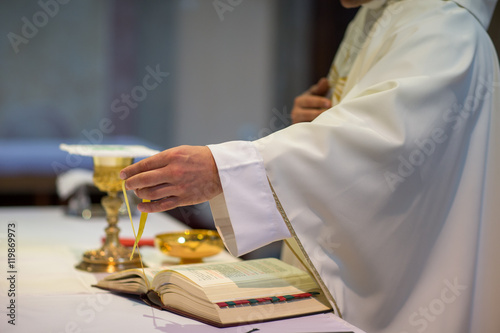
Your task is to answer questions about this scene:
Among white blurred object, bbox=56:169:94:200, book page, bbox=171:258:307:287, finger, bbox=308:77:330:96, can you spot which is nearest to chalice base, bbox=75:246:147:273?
book page, bbox=171:258:307:287

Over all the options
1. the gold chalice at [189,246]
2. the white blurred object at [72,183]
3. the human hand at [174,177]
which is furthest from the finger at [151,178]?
the white blurred object at [72,183]

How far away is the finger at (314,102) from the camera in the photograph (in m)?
2.22

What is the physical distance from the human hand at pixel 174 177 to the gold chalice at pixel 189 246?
0.52 meters

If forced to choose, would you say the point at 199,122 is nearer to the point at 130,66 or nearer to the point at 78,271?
the point at 130,66

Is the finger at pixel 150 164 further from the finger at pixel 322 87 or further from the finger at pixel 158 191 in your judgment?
the finger at pixel 322 87

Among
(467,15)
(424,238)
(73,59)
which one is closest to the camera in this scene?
(424,238)

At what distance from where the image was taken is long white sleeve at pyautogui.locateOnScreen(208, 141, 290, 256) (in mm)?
1537

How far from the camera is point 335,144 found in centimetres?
158

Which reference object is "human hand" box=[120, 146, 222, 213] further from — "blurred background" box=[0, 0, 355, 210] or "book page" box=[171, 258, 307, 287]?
"blurred background" box=[0, 0, 355, 210]

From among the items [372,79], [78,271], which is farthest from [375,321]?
[78,271]

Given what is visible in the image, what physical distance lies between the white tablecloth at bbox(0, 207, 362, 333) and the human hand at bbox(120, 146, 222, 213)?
0.26 meters

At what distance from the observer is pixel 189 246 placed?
2.05m

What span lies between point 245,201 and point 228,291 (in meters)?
0.22

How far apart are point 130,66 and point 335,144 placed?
5.39 m
